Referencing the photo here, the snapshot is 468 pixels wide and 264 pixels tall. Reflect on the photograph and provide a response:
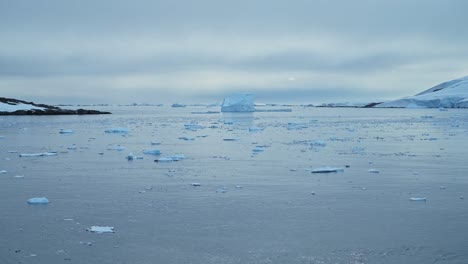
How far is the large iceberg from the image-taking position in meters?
58.1

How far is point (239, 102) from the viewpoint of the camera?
2330 inches

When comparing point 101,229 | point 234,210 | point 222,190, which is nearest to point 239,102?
point 222,190

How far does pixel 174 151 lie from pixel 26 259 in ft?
32.3

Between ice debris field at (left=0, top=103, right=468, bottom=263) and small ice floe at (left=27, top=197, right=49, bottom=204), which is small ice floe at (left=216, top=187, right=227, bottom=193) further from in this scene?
small ice floe at (left=27, top=197, right=49, bottom=204)

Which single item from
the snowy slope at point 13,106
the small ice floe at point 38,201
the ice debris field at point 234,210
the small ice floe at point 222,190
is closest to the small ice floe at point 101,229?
the ice debris field at point 234,210

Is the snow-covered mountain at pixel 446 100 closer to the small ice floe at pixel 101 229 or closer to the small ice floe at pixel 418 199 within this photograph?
the small ice floe at pixel 418 199

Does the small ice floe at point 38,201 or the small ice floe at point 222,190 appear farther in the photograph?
the small ice floe at point 222,190

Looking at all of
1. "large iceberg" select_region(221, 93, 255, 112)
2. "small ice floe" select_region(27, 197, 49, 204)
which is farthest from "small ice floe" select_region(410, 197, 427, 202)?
"large iceberg" select_region(221, 93, 255, 112)

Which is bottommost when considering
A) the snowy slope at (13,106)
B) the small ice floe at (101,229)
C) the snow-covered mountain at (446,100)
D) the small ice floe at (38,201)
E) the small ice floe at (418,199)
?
the small ice floe at (101,229)

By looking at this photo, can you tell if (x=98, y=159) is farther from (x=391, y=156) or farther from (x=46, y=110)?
(x=46, y=110)

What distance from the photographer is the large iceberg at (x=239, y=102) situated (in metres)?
58.1

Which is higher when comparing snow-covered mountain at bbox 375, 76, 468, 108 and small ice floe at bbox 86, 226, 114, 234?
snow-covered mountain at bbox 375, 76, 468, 108

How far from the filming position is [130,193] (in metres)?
7.75

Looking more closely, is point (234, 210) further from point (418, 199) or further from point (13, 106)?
point (13, 106)
